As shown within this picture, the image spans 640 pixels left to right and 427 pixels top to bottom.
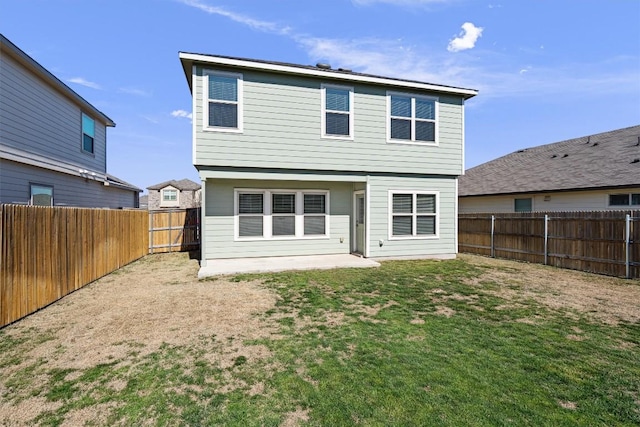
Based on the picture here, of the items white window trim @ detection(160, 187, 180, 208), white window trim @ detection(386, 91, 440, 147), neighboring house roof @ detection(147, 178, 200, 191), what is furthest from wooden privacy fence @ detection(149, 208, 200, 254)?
neighboring house roof @ detection(147, 178, 200, 191)

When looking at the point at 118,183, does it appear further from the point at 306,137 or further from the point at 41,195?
the point at 306,137

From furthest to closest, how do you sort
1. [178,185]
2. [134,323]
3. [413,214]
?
[178,185] → [413,214] → [134,323]

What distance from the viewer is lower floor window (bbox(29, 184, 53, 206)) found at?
9.12 meters

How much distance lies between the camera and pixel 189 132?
8.66 meters

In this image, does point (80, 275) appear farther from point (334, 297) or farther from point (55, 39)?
point (55, 39)

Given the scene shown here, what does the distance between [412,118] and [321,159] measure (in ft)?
11.8

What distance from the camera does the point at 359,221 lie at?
1068cm

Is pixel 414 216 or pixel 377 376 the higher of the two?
pixel 414 216

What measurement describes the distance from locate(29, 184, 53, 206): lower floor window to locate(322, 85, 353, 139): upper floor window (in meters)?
9.10

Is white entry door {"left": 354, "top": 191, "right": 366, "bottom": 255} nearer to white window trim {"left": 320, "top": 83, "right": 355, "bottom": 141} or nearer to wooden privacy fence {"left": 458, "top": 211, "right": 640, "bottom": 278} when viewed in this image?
white window trim {"left": 320, "top": 83, "right": 355, "bottom": 141}

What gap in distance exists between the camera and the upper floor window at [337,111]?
9.52 m

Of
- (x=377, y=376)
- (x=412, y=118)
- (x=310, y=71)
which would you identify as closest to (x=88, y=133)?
(x=310, y=71)

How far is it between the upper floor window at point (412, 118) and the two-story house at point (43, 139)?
1102cm

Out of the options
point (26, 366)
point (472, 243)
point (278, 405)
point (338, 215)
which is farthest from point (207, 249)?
point (472, 243)
